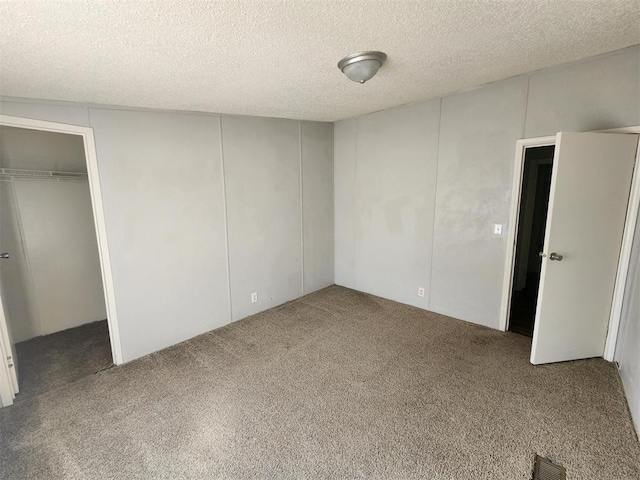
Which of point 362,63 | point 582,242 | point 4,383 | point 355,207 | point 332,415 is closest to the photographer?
point 362,63

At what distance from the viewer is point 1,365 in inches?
87.9

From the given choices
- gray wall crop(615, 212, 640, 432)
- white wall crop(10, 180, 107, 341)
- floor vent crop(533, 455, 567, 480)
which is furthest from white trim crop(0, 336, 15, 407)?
gray wall crop(615, 212, 640, 432)

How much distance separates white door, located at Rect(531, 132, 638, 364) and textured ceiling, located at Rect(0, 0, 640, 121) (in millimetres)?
741

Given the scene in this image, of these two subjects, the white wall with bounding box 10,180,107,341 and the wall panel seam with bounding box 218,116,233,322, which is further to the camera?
the wall panel seam with bounding box 218,116,233,322

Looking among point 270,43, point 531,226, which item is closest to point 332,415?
point 270,43

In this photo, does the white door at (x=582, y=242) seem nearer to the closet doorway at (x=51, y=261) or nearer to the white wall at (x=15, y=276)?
the closet doorway at (x=51, y=261)

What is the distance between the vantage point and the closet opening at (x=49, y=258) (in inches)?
116

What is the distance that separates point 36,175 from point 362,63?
11.2ft

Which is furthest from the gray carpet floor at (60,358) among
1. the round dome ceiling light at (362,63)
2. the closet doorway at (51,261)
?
the round dome ceiling light at (362,63)

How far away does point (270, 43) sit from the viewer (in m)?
1.71

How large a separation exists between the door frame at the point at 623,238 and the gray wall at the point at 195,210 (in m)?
2.44

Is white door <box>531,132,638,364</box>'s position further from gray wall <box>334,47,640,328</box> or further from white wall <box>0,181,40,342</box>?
white wall <box>0,181,40,342</box>

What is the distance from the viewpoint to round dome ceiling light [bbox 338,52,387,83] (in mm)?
1912

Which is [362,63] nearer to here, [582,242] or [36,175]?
[582,242]
